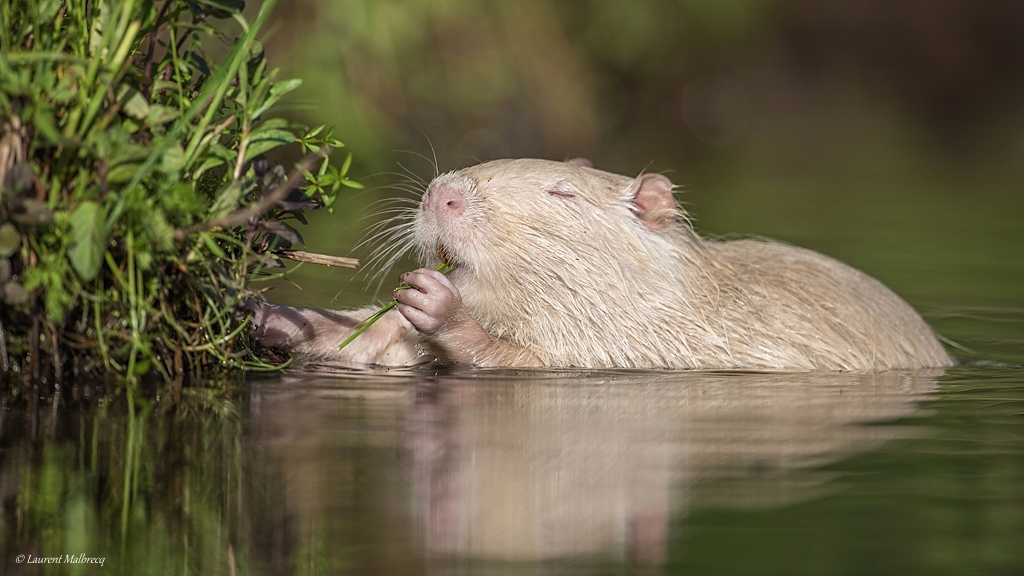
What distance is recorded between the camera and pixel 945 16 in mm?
21031

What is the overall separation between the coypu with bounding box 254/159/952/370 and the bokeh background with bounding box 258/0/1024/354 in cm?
54

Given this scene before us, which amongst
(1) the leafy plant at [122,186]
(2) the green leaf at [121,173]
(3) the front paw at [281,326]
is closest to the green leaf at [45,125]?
(1) the leafy plant at [122,186]

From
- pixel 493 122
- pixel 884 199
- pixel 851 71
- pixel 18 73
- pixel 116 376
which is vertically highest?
pixel 851 71

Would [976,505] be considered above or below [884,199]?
below

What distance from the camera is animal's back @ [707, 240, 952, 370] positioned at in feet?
15.1

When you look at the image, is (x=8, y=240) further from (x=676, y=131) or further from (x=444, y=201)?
(x=676, y=131)

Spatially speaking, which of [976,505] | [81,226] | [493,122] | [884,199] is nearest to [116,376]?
[81,226]

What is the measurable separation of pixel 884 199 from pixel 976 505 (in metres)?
8.04

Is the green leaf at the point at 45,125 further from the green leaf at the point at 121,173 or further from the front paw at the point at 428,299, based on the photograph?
the front paw at the point at 428,299

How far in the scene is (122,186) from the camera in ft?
10.4

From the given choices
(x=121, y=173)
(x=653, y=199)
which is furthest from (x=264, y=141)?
(x=653, y=199)

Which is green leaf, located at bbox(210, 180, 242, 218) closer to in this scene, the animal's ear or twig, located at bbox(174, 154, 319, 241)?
twig, located at bbox(174, 154, 319, 241)

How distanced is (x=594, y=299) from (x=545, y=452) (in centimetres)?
156

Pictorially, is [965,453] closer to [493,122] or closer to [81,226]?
[81,226]
